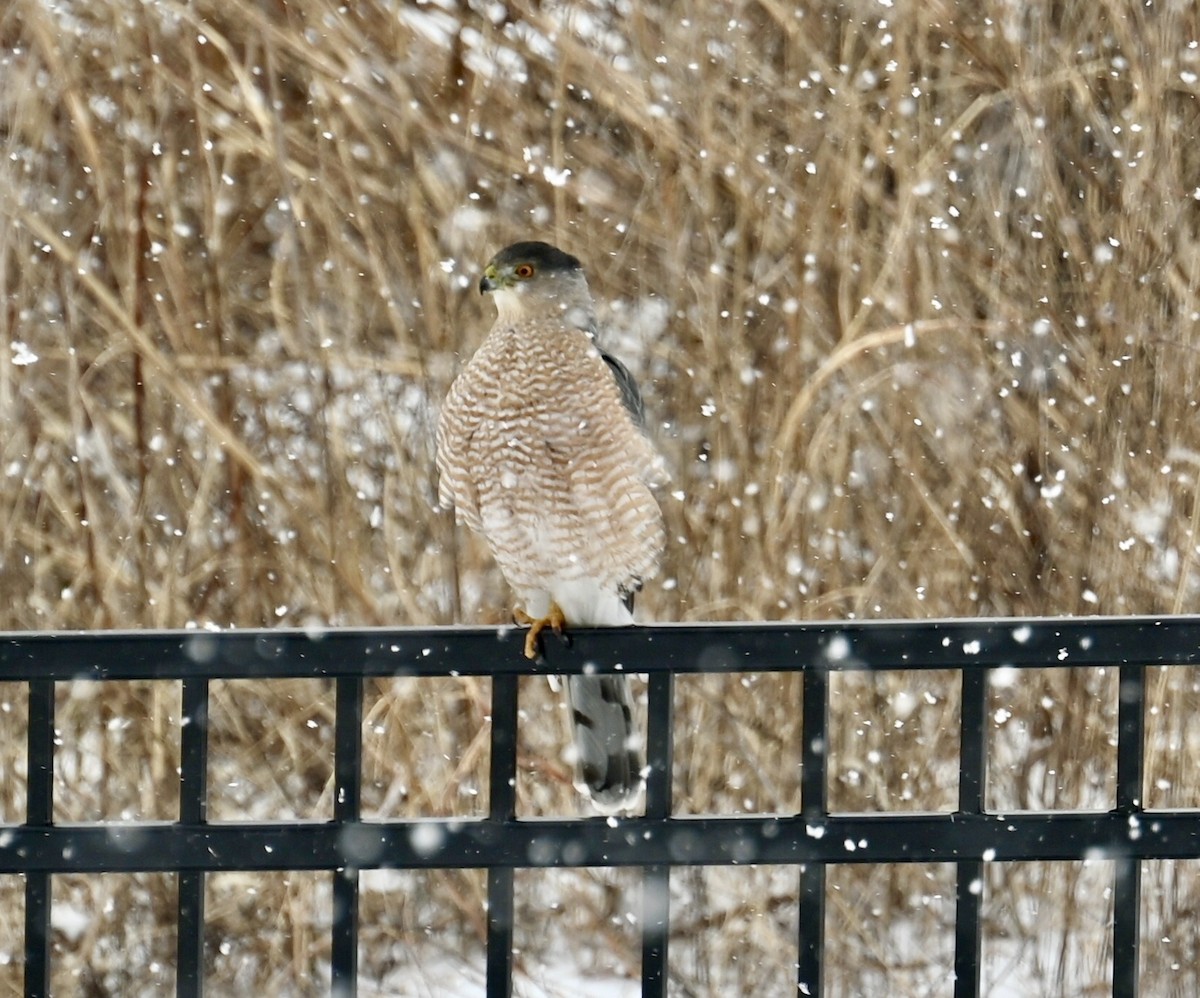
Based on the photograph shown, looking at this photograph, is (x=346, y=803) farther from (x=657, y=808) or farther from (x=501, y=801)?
(x=657, y=808)

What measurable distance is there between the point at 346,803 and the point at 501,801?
15 cm

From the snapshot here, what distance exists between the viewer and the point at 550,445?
8.94ft

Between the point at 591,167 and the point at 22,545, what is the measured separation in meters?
1.87

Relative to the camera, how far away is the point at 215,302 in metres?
3.96

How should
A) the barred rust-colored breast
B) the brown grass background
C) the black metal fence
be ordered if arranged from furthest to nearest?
the brown grass background → the barred rust-colored breast → the black metal fence

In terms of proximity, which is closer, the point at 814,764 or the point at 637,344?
the point at 814,764

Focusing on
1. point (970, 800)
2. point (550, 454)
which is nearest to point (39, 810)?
point (970, 800)

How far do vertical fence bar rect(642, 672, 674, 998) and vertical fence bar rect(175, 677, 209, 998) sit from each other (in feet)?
1.46

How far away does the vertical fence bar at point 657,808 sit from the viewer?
148cm

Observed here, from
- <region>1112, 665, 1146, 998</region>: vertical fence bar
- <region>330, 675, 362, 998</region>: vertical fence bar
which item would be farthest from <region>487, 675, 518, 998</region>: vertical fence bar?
<region>1112, 665, 1146, 998</region>: vertical fence bar

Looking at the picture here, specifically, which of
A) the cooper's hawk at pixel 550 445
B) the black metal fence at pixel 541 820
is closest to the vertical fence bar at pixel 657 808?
the black metal fence at pixel 541 820

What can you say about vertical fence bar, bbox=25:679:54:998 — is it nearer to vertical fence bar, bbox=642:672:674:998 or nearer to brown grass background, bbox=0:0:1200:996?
vertical fence bar, bbox=642:672:674:998

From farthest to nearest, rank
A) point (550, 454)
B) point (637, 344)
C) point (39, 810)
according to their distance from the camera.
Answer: point (637, 344) < point (550, 454) < point (39, 810)

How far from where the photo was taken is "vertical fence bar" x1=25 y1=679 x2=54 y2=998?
1432 mm
